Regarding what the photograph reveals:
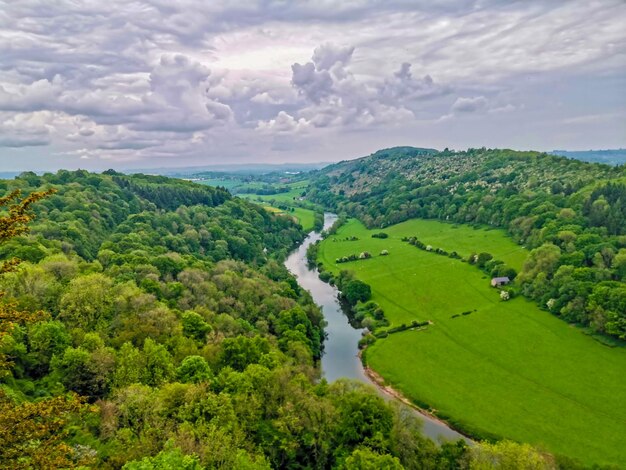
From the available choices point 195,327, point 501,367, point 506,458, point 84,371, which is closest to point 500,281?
point 501,367

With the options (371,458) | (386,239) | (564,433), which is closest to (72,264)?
(371,458)

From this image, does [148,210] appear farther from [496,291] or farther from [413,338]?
[496,291]

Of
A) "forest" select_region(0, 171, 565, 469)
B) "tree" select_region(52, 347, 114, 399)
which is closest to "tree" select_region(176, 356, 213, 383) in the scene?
"forest" select_region(0, 171, 565, 469)

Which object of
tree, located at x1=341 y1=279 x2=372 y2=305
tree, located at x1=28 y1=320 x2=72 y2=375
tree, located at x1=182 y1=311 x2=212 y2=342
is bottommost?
tree, located at x1=341 y1=279 x2=372 y2=305

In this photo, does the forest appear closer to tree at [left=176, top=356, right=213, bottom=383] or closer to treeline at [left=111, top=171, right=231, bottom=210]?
tree at [left=176, top=356, right=213, bottom=383]

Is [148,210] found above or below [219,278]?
above

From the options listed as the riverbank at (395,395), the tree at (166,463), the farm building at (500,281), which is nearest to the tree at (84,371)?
the tree at (166,463)
